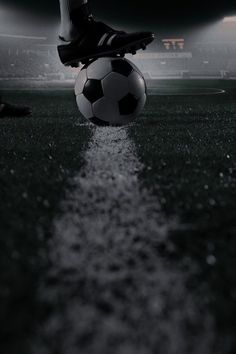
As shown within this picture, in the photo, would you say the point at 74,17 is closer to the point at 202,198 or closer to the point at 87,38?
the point at 87,38

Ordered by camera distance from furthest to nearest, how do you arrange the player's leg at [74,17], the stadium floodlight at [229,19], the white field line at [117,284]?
the stadium floodlight at [229,19], the player's leg at [74,17], the white field line at [117,284]

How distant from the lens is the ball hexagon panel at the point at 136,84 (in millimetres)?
3854

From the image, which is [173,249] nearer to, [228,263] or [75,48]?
[228,263]

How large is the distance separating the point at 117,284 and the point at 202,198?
31.0 inches

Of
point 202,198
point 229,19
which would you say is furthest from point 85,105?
point 229,19

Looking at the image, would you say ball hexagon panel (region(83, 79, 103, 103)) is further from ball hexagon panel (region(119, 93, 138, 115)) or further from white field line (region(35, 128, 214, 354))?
white field line (region(35, 128, 214, 354))

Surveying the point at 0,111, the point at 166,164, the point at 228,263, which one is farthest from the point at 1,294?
the point at 0,111

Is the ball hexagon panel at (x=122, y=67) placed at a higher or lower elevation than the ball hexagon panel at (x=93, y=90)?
higher

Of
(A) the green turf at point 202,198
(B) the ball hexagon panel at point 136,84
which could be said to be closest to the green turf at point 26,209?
(A) the green turf at point 202,198

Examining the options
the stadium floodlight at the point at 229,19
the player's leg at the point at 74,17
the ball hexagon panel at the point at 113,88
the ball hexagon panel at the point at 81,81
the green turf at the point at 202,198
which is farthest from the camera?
the stadium floodlight at the point at 229,19

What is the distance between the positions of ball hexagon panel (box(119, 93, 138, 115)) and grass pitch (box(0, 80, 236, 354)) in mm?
220

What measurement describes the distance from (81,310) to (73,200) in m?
0.89

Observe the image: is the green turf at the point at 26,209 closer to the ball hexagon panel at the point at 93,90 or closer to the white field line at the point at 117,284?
the white field line at the point at 117,284

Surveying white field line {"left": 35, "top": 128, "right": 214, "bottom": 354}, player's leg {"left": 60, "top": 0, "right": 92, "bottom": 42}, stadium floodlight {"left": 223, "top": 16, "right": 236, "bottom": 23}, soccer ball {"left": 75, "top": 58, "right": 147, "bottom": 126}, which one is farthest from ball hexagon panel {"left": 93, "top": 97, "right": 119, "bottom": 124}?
stadium floodlight {"left": 223, "top": 16, "right": 236, "bottom": 23}
